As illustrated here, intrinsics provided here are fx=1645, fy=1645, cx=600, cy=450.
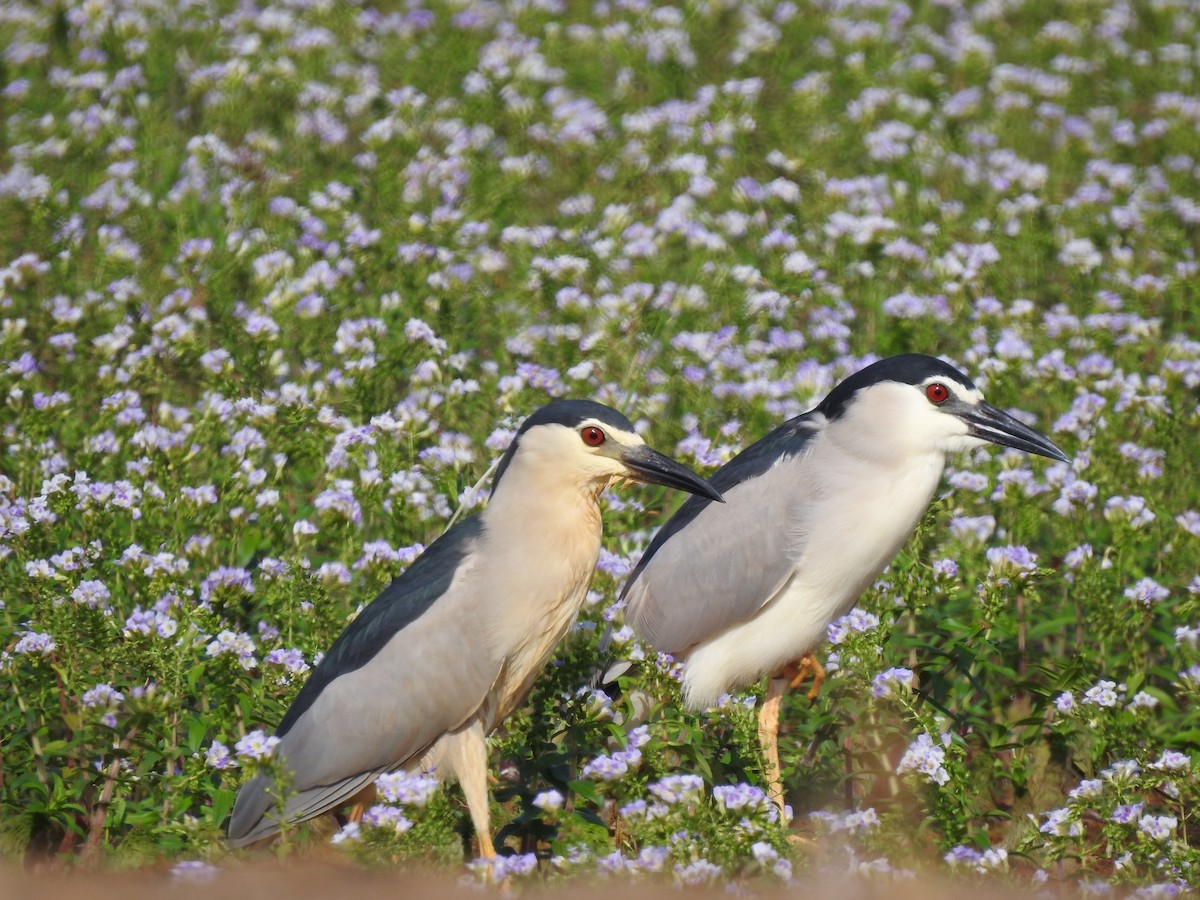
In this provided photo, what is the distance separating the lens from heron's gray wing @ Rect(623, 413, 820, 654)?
5527 mm

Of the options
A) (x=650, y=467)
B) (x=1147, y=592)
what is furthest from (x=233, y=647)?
(x=1147, y=592)

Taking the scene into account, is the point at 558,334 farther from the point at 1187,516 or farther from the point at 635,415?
the point at 1187,516

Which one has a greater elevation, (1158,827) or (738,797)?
(738,797)

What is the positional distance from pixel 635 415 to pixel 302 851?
253 cm

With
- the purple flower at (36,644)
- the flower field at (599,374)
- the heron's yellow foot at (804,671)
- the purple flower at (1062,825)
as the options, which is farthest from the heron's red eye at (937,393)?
the purple flower at (36,644)

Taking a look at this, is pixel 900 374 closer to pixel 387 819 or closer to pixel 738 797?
pixel 738 797

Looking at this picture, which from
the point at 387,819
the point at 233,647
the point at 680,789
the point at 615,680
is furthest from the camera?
the point at 615,680

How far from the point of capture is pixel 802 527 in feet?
18.0

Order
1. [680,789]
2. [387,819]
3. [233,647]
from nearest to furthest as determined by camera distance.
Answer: [387,819] < [680,789] < [233,647]

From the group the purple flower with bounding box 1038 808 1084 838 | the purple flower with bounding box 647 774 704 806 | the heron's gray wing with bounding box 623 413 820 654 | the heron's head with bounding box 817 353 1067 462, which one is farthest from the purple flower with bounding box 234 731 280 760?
the heron's head with bounding box 817 353 1067 462

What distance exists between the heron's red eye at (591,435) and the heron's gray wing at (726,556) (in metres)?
0.92

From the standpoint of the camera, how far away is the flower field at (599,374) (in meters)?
4.76

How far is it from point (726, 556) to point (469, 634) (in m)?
1.19

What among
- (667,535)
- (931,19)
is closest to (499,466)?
(667,535)
